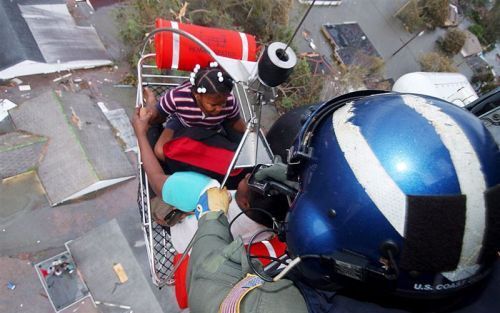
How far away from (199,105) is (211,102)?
13cm

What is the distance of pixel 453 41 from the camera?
10.6m

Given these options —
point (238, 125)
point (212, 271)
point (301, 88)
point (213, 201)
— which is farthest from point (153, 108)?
point (301, 88)

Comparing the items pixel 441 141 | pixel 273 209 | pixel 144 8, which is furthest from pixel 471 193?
pixel 144 8

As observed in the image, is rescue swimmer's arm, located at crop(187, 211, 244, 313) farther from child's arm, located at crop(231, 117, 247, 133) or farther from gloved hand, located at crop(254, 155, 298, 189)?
child's arm, located at crop(231, 117, 247, 133)

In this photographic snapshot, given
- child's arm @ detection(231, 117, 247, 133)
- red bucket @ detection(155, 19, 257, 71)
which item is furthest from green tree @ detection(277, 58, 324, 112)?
red bucket @ detection(155, 19, 257, 71)

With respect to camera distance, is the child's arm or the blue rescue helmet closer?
the blue rescue helmet

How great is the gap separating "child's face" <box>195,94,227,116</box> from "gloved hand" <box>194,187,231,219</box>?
0.60 metres

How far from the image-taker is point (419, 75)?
756 centimetres

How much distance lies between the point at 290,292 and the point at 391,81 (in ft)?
29.5

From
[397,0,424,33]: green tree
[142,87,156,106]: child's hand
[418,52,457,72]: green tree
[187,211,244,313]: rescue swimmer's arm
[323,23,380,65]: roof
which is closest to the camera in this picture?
[187,211,244,313]: rescue swimmer's arm

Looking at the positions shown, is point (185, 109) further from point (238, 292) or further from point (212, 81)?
point (238, 292)

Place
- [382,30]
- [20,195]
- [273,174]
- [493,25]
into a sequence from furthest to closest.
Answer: [493,25] < [382,30] < [20,195] < [273,174]

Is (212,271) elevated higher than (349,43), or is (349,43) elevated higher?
(212,271)

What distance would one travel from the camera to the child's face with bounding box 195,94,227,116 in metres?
2.08
